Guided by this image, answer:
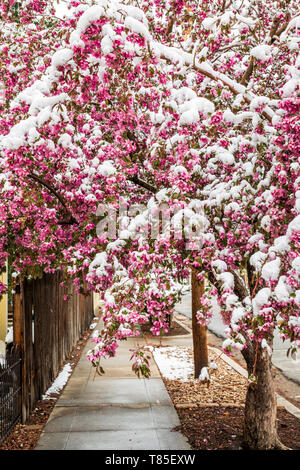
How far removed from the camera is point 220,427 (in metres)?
6.34

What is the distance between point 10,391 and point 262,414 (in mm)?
3325

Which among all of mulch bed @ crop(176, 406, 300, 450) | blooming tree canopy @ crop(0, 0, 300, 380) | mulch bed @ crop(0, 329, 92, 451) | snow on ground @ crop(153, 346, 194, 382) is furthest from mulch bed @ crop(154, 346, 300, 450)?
mulch bed @ crop(0, 329, 92, 451)

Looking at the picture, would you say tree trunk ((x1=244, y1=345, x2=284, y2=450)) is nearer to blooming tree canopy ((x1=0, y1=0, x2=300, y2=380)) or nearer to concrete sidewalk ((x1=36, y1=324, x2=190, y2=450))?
concrete sidewalk ((x1=36, y1=324, x2=190, y2=450))

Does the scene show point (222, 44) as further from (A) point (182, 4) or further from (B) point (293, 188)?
(B) point (293, 188)

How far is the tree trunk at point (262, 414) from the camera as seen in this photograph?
559cm

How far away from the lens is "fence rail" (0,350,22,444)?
220 inches

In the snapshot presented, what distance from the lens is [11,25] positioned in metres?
7.02

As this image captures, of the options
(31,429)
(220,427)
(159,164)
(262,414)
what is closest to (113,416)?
(31,429)

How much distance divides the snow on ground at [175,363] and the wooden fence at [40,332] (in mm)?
2060

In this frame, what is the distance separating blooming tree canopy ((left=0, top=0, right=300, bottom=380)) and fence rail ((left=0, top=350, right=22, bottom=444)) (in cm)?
122

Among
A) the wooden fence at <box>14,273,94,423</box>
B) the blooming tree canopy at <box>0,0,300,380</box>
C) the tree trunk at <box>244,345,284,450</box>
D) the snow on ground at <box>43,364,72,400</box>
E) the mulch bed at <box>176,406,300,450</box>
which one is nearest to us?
the blooming tree canopy at <box>0,0,300,380</box>

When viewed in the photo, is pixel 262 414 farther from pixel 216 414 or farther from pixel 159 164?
pixel 159 164

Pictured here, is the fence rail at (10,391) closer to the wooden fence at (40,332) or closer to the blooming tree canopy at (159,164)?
the wooden fence at (40,332)
